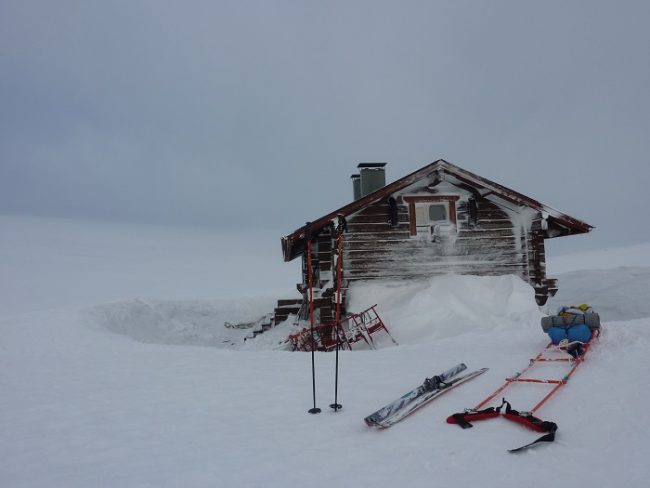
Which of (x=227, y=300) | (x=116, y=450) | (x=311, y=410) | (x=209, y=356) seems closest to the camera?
(x=116, y=450)

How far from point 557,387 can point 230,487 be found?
4.21m

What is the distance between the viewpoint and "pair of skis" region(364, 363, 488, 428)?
5059mm

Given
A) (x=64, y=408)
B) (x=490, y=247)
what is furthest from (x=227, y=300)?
(x=64, y=408)

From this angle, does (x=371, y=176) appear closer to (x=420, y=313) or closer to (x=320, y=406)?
(x=420, y=313)

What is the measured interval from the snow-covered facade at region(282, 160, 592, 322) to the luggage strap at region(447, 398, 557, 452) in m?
8.46

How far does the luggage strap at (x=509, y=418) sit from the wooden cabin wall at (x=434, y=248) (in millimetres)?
8469

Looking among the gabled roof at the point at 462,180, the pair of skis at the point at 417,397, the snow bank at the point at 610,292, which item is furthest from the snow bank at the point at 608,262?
the pair of skis at the point at 417,397

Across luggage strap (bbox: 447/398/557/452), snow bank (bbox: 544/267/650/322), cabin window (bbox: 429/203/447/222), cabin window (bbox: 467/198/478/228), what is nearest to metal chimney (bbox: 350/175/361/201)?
cabin window (bbox: 429/203/447/222)

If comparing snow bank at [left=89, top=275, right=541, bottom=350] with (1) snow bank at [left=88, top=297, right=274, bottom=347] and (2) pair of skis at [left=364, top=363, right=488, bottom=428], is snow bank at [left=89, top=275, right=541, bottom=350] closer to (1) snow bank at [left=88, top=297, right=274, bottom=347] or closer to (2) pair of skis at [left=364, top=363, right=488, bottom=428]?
(1) snow bank at [left=88, top=297, right=274, bottom=347]

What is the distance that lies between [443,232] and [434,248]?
0.58m

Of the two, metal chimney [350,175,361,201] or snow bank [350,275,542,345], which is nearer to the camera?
snow bank [350,275,542,345]

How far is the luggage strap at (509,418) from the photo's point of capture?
4.52m

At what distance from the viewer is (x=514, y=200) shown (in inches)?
535

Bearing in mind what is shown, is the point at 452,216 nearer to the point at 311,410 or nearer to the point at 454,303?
the point at 454,303
